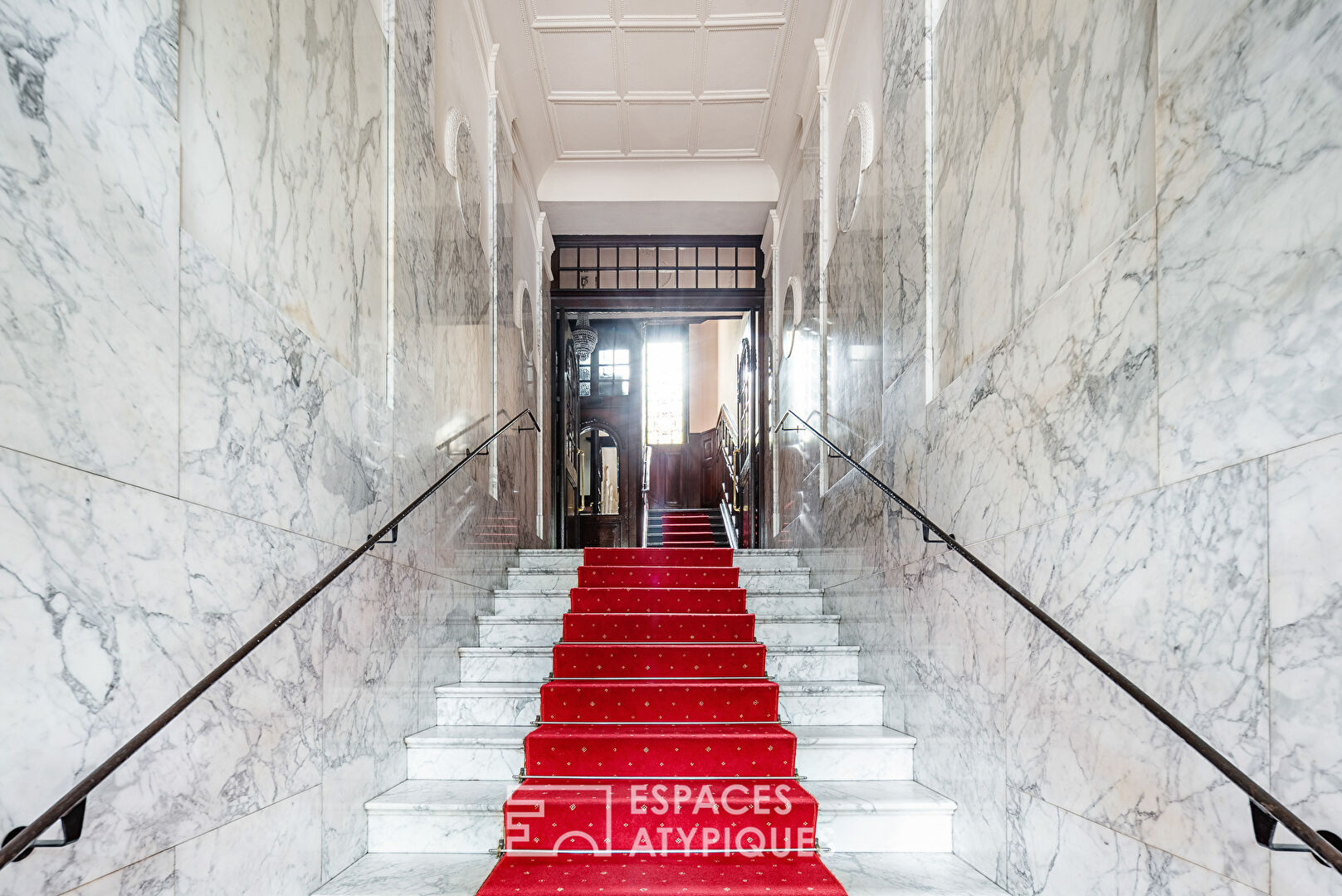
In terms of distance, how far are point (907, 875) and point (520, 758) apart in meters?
1.43

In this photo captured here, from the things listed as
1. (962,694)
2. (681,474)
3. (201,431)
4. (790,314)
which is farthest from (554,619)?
(681,474)

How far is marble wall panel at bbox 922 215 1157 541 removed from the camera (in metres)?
1.80

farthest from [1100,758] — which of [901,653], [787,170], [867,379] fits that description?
[787,170]

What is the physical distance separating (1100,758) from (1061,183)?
1312 mm

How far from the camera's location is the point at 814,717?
3729mm

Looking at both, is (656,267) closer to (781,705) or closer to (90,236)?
(781,705)

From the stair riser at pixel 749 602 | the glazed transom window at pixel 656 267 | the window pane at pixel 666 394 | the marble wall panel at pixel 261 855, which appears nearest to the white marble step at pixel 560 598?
the stair riser at pixel 749 602

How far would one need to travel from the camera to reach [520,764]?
3352 mm

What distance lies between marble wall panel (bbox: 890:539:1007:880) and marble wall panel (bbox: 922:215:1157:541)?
0.64 feet

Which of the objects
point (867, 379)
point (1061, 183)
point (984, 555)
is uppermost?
point (1061, 183)

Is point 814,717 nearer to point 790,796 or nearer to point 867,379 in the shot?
point 790,796

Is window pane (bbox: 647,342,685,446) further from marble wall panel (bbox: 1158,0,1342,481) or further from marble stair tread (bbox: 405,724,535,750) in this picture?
marble wall panel (bbox: 1158,0,1342,481)

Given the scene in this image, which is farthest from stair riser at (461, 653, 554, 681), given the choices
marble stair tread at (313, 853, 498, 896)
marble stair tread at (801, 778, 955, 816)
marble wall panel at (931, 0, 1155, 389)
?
marble wall panel at (931, 0, 1155, 389)

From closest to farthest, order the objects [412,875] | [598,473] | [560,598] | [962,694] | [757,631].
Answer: [412,875] → [962,694] → [757,631] → [560,598] → [598,473]
